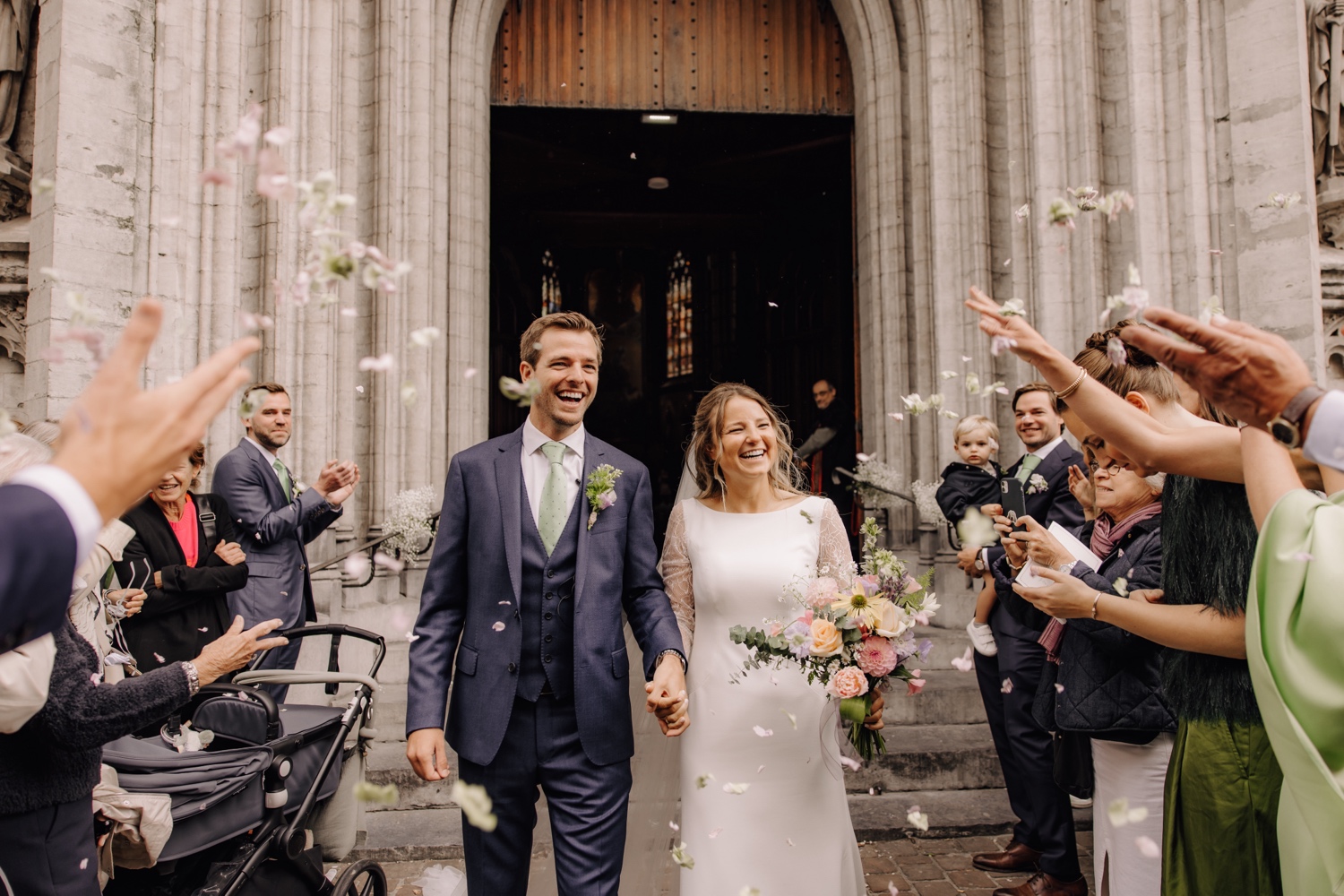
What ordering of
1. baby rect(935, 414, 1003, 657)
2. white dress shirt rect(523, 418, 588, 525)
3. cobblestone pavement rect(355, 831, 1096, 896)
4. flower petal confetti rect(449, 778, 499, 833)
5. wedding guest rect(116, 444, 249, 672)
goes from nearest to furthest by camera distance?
1. flower petal confetti rect(449, 778, 499, 833)
2. white dress shirt rect(523, 418, 588, 525)
3. wedding guest rect(116, 444, 249, 672)
4. cobblestone pavement rect(355, 831, 1096, 896)
5. baby rect(935, 414, 1003, 657)

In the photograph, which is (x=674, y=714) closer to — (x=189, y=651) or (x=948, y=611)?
(x=189, y=651)

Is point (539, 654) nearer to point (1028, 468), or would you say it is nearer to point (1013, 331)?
point (1013, 331)

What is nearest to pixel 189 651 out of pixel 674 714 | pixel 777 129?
pixel 674 714

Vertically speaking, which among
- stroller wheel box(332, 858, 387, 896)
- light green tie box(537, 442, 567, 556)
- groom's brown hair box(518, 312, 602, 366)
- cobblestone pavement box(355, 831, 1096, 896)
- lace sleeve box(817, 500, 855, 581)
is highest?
groom's brown hair box(518, 312, 602, 366)

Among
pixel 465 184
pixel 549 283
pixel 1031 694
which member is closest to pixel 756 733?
pixel 1031 694

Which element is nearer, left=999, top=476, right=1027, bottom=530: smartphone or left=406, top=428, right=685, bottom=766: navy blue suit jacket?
left=406, top=428, right=685, bottom=766: navy blue suit jacket

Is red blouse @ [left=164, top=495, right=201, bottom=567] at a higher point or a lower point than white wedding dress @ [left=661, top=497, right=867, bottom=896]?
higher

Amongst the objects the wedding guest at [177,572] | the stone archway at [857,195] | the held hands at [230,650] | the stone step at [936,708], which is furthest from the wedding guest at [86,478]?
the stone archway at [857,195]

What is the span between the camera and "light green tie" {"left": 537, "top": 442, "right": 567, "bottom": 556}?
9.09 ft

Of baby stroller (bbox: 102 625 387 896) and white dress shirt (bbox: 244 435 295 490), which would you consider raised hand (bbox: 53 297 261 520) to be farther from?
white dress shirt (bbox: 244 435 295 490)

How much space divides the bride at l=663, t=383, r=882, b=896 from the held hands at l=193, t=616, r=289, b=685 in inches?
55.4

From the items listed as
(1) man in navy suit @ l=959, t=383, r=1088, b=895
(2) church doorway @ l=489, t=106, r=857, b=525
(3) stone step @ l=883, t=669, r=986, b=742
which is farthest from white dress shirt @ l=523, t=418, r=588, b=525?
(2) church doorway @ l=489, t=106, r=857, b=525

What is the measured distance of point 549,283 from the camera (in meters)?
18.7

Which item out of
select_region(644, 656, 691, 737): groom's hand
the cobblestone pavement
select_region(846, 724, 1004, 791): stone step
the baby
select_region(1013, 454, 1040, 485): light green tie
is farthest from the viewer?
select_region(846, 724, 1004, 791): stone step
